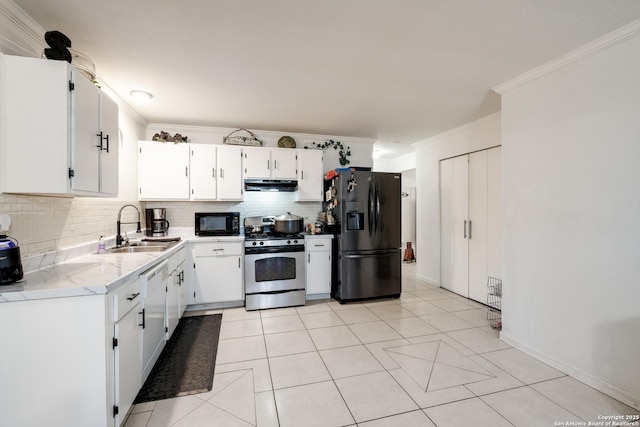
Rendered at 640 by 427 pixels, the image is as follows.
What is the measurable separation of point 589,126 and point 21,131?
12.3 feet

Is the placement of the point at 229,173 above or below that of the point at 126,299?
above

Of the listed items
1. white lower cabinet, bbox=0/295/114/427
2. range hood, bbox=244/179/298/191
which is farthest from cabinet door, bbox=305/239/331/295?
white lower cabinet, bbox=0/295/114/427

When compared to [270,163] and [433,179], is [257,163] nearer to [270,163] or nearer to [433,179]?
[270,163]

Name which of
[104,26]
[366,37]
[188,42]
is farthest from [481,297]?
[104,26]

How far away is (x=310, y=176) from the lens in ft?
13.6

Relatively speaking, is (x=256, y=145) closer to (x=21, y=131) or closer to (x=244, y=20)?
(x=244, y=20)

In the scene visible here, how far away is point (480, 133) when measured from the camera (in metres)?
3.77

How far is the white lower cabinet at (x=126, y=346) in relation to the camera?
1521 mm

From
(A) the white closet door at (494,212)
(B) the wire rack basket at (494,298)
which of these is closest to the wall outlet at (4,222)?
(B) the wire rack basket at (494,298)

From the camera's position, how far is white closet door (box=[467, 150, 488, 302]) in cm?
377

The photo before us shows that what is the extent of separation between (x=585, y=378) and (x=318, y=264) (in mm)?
2773

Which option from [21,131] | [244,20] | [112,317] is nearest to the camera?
[112,317]

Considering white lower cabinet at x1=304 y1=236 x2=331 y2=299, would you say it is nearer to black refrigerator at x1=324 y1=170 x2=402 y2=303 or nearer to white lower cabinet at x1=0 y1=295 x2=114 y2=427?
black refrigerator at x1=324 y1=170 x2=402 y2=303

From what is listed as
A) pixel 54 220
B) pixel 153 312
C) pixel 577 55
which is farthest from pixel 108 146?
pixel 577 55
